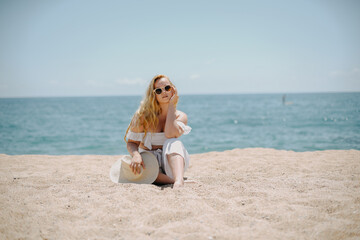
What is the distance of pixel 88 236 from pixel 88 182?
1810 millimetres

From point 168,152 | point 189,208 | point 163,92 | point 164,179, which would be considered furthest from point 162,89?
point 189,208

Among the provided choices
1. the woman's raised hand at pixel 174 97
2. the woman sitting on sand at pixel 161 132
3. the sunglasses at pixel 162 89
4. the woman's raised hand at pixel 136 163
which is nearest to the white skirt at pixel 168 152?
the woman sitting on sand at pixel 161 132

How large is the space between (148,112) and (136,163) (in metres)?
0.77

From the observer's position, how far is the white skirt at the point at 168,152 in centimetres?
336

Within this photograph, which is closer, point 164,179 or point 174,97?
point 164,179

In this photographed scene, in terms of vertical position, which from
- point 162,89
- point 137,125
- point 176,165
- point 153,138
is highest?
point 162,89

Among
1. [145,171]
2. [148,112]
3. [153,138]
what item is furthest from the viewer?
[153,138]

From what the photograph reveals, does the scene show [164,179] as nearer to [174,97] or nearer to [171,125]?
[171,125]

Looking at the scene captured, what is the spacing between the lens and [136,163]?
328 centimetres

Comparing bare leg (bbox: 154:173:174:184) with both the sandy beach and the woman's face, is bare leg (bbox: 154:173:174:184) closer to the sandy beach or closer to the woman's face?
the sandy beach

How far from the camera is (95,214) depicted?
7.82 feet

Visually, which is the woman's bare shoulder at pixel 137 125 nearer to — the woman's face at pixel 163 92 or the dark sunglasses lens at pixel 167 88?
the woman's face at pixel 163 92

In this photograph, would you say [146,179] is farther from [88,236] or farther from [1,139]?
[1,139]

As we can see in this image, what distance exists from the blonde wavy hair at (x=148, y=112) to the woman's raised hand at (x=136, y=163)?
44 centimetres
